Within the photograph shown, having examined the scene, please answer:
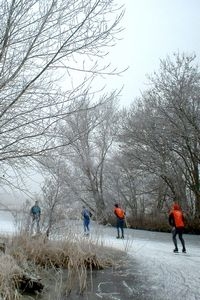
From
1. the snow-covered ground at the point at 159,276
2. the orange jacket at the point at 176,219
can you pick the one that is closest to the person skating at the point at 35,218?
the snow-covered ground at the point at 159,276

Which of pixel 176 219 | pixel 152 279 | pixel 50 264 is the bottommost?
pixel 152 279

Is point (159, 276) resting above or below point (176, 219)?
below

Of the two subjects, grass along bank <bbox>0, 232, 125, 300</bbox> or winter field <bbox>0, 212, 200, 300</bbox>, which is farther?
winter field <bbox>0, 212, 200, 300</bbox>

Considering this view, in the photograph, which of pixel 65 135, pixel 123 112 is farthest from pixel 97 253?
pixel 123 112

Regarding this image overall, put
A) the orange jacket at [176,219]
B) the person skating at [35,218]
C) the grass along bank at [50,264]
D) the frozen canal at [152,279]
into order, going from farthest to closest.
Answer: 1. the orange jacket at [176,219]
2. the person skating at [35,218]
3. the frozen canal at [152,279]
4. the grass along bank at [50,264]

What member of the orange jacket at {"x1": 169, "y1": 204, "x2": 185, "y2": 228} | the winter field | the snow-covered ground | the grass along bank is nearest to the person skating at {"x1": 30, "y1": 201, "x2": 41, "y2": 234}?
the grass along bank

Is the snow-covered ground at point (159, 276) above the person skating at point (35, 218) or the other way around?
the other way around

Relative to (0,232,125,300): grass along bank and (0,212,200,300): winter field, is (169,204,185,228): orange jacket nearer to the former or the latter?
(0,212,200,300): winter field

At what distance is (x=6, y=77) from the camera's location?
28.6ft

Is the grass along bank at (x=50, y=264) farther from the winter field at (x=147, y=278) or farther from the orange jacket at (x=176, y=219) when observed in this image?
the orange jacket at (x=176, y=219)

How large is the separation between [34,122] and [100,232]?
244 inches

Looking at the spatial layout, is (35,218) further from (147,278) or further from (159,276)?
(159,276)

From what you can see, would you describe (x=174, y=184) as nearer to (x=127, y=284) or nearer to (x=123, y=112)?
(x=123, y=112)

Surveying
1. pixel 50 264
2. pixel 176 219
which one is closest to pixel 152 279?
pixel 50 264
